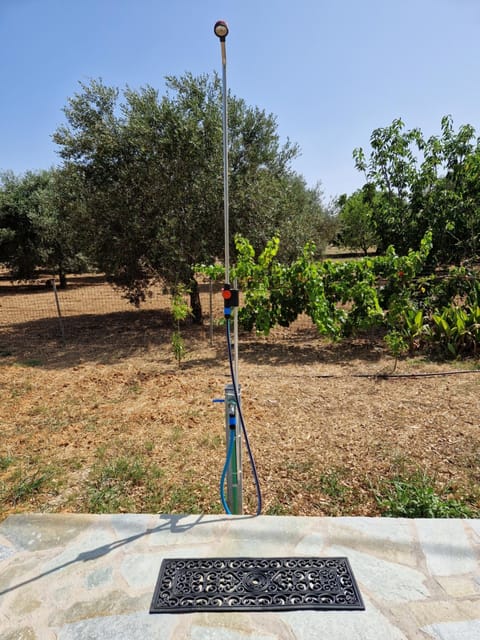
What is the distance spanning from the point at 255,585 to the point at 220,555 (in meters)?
0.24

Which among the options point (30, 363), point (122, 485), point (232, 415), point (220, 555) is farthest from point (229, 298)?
point (30, 363)

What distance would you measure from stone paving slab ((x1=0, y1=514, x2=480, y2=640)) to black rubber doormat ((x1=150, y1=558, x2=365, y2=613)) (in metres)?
0.04

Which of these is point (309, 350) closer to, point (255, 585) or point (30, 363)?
point (30, 363)

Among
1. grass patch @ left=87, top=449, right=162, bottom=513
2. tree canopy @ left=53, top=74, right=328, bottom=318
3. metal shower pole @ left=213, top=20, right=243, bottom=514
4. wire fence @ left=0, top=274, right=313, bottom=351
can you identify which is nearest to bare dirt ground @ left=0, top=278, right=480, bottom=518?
grass patch @ left=87, top=449, right=162, bottom=513

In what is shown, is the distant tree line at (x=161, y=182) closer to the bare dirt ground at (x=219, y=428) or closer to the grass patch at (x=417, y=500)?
the bare dirt ground at (x=219, y=428)

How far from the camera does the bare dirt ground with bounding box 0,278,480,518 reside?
2.68 m

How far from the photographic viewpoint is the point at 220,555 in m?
1.89

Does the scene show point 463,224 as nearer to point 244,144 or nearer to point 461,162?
point 461,162

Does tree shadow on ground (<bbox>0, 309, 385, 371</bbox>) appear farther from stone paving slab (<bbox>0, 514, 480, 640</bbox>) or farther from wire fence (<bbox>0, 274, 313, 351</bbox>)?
stone paving slab (<bbox>0, 514, 480, 640</bbox>)

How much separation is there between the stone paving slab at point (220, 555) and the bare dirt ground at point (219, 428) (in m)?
0.43

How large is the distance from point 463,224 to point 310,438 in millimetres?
5684

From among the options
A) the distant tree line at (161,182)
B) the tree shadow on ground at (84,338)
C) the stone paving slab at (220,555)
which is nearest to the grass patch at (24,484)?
the stone paving slab at (220,555)

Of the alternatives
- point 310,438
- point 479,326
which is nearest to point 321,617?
point 310,438

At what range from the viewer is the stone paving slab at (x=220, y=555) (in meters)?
1.51
